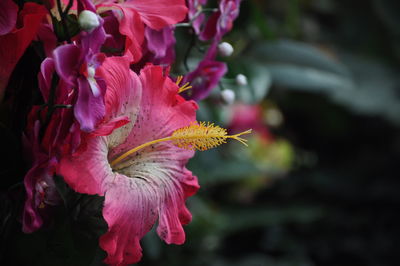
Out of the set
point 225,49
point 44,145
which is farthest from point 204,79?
point 44,145

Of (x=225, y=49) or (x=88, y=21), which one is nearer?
(x=88, y=21)

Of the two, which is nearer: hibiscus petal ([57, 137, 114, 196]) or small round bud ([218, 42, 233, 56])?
hibiscus petal ([57, 137, 114, 196])

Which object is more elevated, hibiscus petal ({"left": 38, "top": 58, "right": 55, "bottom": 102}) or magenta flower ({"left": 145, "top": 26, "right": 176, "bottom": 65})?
hibiscus petal ({"left": 38, "top": 58, "right": 55, "bottom": 102})

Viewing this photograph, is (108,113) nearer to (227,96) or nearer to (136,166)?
(136,166)

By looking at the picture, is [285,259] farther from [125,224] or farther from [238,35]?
[125,224]

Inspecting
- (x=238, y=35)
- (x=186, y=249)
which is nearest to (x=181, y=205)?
(x=238, y=35)

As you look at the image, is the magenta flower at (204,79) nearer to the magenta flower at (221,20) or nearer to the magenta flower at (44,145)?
the magenta flower at (221,20)

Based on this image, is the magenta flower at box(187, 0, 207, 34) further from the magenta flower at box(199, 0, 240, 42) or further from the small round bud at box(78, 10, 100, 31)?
the small round bud at box(78, 10, 100, 31)

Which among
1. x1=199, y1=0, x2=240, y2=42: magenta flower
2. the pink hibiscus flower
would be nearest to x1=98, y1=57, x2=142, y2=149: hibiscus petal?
the pink hibiscus flower
